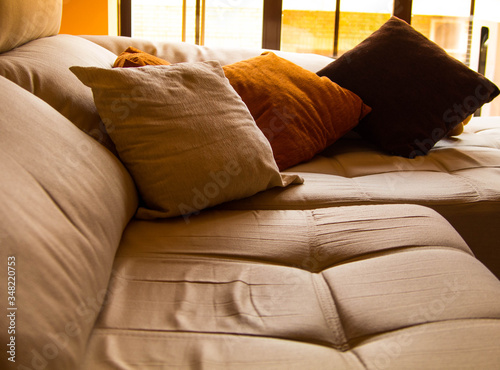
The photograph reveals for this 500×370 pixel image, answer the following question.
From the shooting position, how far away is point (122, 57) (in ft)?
4.82

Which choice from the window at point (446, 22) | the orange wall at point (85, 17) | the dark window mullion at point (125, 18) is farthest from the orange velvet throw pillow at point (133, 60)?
the window at point (446, 22)

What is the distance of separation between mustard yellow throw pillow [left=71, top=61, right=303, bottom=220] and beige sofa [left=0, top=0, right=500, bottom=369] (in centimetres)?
4

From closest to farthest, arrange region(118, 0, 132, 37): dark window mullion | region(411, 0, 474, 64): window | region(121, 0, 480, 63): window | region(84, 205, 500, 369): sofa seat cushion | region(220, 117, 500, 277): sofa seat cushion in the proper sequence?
region(84, 205, 500, 369): sofa seat cushion < region(220, 117, 500, 277): sofa seat cushion < region(118, 0, 132, 37): dark window mullion < region(121, 0, 480, 63): window < region(411, 0, 474, 64): window

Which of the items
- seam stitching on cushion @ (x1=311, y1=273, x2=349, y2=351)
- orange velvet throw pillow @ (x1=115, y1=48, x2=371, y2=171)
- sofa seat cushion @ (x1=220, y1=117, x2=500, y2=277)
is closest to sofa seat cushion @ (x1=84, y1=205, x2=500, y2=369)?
seam stitching on cushion @ (x1=311, y1=273, x2=349, y2=351)

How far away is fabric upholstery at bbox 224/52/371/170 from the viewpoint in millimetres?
1615

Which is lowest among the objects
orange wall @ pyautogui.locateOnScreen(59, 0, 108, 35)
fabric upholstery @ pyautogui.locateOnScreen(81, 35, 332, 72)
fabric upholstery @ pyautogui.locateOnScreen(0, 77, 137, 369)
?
fabric upholstery @ pyautogui.locateOnScreen(0, 77, 137, 369)

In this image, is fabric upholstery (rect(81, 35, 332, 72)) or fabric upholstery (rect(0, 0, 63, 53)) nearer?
fabric upholstery (rect(0, 0, 63, 53))

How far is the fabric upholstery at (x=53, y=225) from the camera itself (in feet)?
1.93

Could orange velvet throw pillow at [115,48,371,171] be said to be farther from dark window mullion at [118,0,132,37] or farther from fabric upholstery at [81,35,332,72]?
dark window mullion at [118,0,132,37]

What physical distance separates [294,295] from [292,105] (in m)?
0.93

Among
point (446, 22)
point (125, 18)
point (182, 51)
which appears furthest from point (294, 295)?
point (446, 22)

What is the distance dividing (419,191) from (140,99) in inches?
32.5

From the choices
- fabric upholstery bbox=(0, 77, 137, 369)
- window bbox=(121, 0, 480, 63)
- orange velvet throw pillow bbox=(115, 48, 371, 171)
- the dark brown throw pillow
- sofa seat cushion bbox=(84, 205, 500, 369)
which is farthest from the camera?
window bbox=(121, 0, 480, 63)

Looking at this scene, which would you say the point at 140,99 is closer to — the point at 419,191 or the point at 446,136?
the point at 419,191
